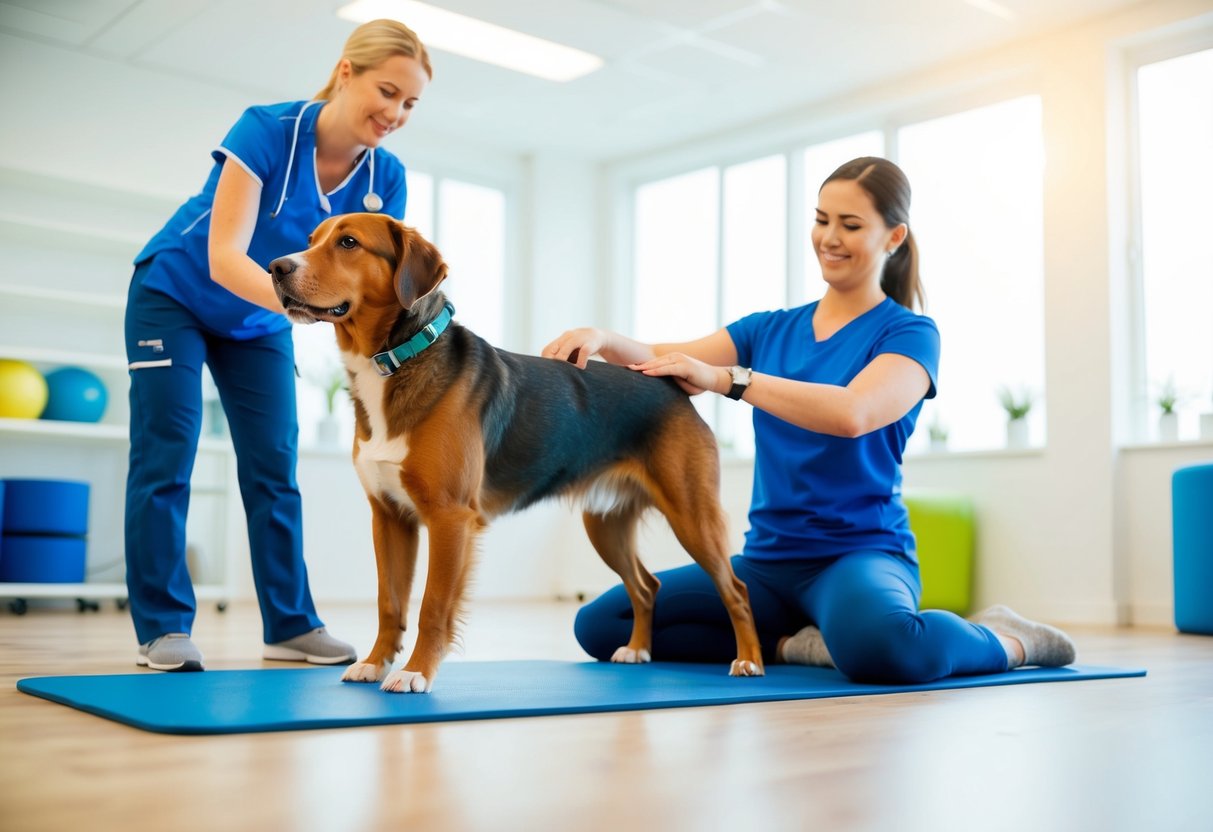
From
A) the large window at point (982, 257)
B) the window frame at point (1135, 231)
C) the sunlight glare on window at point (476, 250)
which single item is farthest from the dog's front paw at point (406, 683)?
the sunlight glare on window at point (476, 250)

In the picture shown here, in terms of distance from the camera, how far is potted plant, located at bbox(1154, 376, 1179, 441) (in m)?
5.51

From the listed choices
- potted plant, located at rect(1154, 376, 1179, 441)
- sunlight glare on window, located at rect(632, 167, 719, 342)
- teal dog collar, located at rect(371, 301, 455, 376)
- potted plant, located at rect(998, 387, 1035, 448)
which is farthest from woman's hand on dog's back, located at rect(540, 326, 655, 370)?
sunlight glare on window, located at rect(632, 167, 719, 342)

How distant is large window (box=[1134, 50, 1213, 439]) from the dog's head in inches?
179

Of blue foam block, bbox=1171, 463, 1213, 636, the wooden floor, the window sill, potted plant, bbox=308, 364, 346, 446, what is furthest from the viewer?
potted plant, bbox=308, 364, 346, 446

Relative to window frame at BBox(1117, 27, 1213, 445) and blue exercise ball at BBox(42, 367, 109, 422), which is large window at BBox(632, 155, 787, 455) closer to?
window frame at BBox(1117, 27, 1213, 445)

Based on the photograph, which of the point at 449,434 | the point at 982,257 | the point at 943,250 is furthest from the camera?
the point at 943,250

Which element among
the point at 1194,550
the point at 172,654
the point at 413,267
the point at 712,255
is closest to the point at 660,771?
the point at 413,267

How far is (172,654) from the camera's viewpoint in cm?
254

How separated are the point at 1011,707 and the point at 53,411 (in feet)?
16.4

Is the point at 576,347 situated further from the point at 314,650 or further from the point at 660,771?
the point at 660,771

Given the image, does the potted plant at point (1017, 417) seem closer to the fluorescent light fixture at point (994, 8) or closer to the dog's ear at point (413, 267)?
the fluorescent light fixture at point (994, 8)

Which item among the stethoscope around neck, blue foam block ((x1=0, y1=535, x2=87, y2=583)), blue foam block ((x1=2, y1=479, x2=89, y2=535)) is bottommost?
blue foam block ((x1=0, y1=535, x2=87, y2=583))

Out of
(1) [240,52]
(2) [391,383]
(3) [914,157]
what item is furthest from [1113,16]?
(2) [391,383]

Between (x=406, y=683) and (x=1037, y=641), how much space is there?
156cm
